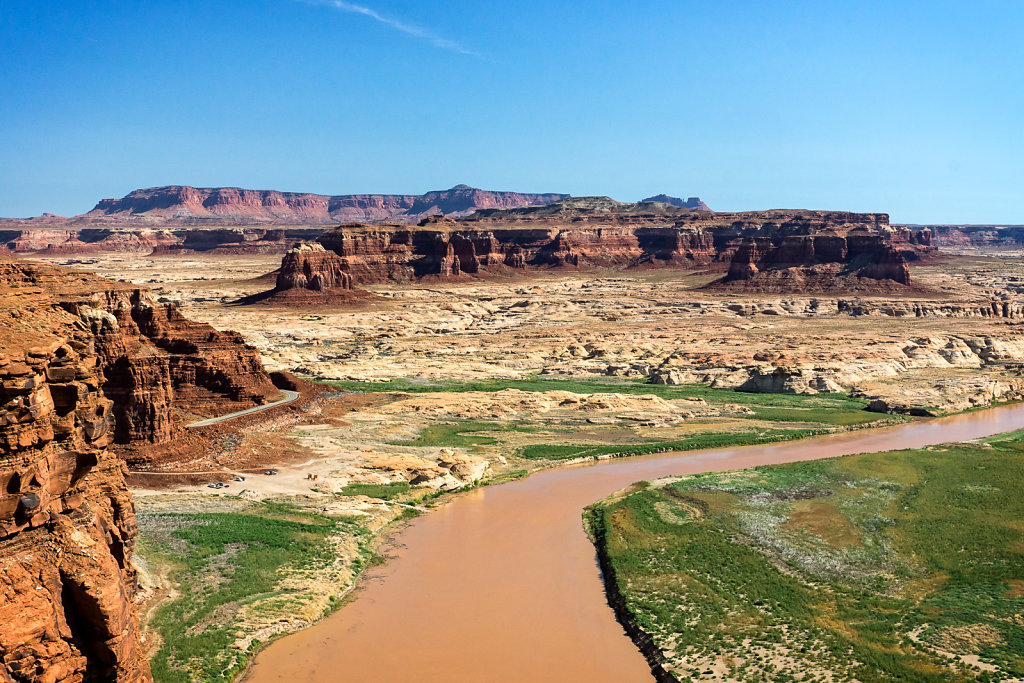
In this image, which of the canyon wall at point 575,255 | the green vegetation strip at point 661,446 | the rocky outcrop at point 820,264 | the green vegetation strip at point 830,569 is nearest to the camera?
the green vegetation strip at point 830,569

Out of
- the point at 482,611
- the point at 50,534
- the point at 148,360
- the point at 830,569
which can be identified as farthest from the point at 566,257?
the point at 50,534

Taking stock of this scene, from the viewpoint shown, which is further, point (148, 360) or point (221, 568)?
point (148, 360)

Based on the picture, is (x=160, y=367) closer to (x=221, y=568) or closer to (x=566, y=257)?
→ (x=221, y=568)

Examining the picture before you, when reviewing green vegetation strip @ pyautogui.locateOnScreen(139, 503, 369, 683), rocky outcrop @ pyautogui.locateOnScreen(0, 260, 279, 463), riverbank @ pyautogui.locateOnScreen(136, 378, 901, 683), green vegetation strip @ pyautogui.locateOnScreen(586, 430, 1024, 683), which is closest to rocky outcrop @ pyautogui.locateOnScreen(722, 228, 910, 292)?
riverbank @ pyautogui.locateOnScreen(136, 378, 901, 683)

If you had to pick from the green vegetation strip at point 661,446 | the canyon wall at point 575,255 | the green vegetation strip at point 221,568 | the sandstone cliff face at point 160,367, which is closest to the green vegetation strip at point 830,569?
the green vegetation strip at point 661,446

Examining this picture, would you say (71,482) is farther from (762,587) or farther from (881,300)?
(881,300)

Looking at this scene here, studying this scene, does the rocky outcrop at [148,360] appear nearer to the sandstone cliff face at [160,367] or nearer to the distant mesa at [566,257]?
the sandstone cliff face at [160,367]

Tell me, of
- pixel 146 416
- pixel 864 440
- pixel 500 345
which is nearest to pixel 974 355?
pixel 864 440
